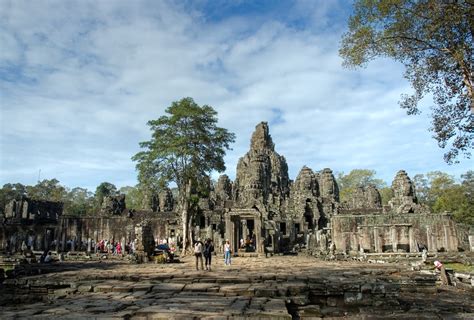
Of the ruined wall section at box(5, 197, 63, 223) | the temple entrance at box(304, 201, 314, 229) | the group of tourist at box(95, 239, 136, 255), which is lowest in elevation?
the group of tourist at box(95, 239, 136, 255)

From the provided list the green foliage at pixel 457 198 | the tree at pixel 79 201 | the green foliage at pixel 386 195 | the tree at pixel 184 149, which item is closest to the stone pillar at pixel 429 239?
the green foliage at pixel 457 198

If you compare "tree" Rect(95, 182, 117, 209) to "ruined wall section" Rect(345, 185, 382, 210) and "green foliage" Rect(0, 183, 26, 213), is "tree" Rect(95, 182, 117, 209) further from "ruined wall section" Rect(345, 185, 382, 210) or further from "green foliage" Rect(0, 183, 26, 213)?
"ruined wall section" Rect(345, 185, 382, 210)

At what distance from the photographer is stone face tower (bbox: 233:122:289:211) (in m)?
39.6

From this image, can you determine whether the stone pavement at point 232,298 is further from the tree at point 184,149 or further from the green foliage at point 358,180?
the green foliage at point 358,180

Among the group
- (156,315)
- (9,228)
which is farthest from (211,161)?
(156,315)

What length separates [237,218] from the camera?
83.6ft

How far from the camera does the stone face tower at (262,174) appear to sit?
3955cm

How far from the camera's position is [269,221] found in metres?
29.3

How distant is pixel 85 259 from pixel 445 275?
1926 cm

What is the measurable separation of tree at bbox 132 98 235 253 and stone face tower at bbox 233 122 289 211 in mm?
9224

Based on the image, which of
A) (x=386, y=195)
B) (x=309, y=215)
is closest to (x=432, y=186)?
(x=386, y=195)

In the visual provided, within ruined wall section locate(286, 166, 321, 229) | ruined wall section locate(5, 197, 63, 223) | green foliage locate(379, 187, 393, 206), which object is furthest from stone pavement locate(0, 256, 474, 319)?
green foliage locate(379, 187, 393, 206)

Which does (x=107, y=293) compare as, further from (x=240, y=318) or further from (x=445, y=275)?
(x=445, y=275)

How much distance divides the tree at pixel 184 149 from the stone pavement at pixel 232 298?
1472 centimetres
